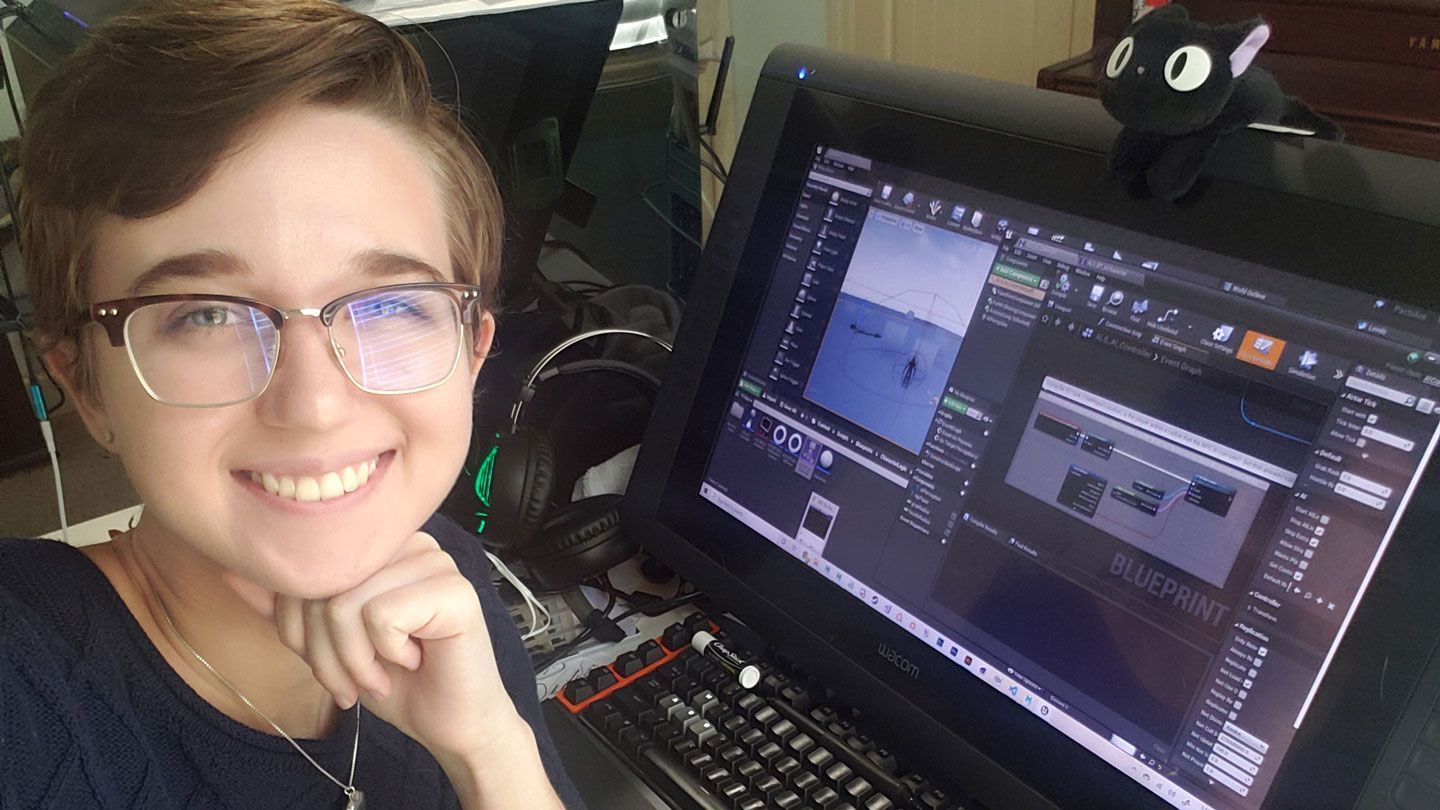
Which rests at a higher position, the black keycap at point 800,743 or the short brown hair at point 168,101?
the short brown hair at point 168,101

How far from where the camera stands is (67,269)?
63 centimetres

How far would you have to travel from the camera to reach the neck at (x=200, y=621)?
706 millimetres

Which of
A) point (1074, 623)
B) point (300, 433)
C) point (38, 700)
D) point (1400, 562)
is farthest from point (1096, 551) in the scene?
point (38, 700)

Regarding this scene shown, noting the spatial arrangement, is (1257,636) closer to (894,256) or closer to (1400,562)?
(1400,562)

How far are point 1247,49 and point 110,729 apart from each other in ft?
2.31

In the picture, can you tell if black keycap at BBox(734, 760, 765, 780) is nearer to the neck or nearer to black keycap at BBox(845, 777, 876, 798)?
black keycap at BBox(845, 777, 876, 798)

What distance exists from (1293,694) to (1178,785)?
85mm

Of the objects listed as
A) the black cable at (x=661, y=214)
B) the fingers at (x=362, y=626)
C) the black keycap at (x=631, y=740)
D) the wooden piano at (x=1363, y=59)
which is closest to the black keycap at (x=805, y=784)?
the black keycap at (x=631, y=740)

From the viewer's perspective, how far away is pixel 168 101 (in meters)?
0.60

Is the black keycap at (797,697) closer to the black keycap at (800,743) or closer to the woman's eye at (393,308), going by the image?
the black keycap at (800,743)

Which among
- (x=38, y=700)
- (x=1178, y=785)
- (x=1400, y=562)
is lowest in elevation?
(x=38, y=700)

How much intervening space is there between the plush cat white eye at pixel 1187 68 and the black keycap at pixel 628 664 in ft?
1.84

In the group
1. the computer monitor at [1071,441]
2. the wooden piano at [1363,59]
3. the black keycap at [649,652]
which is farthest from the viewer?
the wooden piano at [1363,59]

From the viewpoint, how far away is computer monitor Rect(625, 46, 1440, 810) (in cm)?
54
